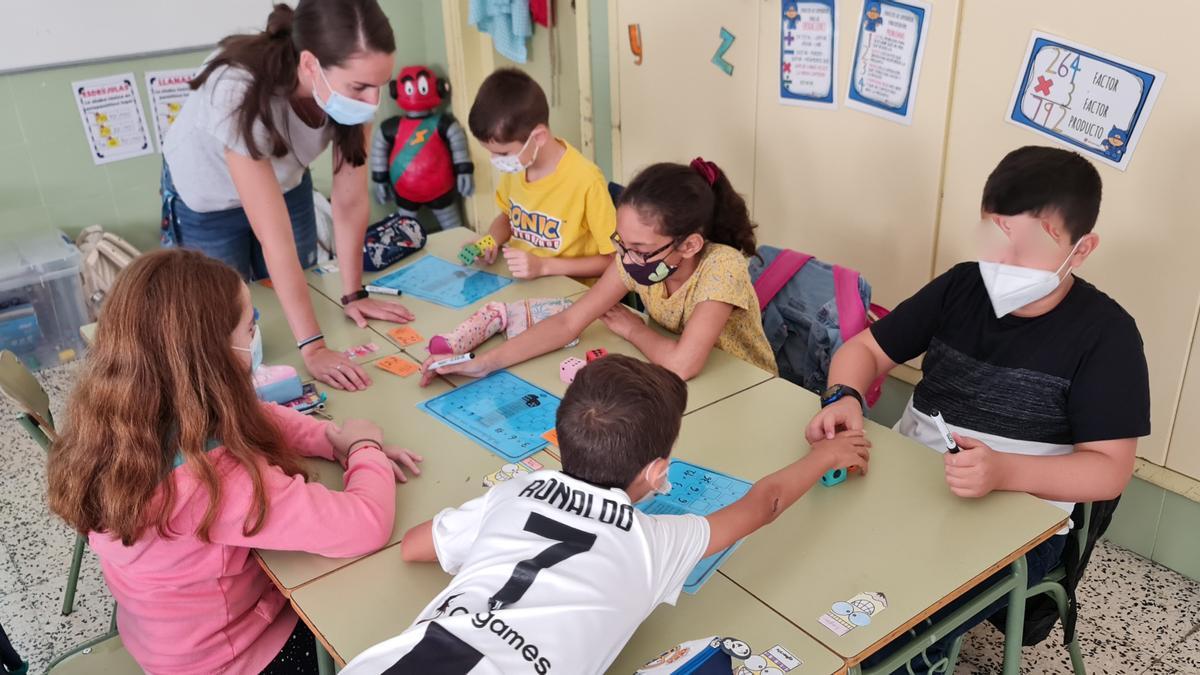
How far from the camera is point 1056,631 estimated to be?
234 centimetres

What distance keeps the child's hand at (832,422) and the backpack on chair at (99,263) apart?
301 cm

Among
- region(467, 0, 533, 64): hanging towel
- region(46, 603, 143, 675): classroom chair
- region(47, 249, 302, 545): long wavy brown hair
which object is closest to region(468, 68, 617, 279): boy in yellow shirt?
region(47, 249, 302, 545): long wavy brown hair

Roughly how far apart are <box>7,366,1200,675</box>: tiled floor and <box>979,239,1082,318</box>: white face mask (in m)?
0.93

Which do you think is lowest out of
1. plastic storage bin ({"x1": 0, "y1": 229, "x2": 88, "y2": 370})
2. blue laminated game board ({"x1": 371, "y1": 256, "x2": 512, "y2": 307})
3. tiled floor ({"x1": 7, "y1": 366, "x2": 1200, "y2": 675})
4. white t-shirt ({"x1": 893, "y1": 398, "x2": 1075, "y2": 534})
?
tiled floor ({"x1": 7, "y1": 366, "x2": 1200, "y2": 675})

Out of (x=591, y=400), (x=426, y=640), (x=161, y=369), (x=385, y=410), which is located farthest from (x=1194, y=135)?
(x=161, y=369)

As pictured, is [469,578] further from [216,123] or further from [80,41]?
[80,41]

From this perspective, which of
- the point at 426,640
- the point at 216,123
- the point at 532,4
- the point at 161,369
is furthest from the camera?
the point at 532,4

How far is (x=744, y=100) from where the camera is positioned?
128 inches

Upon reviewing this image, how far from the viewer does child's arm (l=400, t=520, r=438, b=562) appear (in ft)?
4.83

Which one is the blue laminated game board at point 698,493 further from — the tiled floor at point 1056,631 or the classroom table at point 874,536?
the tiled floor at point 1056,631

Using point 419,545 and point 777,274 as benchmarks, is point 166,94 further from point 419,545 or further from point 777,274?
point 419,545

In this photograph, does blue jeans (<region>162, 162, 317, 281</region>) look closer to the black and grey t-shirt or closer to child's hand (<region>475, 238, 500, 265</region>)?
child's hand (<region>475, 238, 500, 265</region>)

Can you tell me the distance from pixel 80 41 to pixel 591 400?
3436mm

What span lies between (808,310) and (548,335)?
2.17 feet
